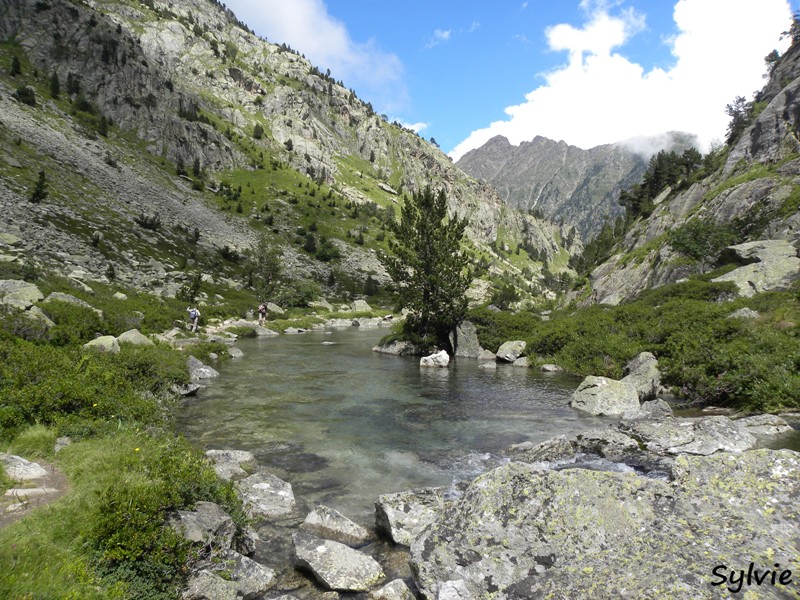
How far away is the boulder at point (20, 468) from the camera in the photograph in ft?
23.0

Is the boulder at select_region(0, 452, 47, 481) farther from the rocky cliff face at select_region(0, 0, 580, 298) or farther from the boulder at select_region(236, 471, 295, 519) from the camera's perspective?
the rocky cliff face at select_region(0, 0, 580, 298)

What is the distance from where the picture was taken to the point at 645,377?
65.2 ft

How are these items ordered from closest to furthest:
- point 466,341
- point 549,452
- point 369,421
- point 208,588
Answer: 1. point 208,588
2. point 549,452
3. point 369,421
4. point 466,341

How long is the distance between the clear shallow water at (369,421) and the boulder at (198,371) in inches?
22.3

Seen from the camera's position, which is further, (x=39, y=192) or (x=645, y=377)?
(x=39, y=192)

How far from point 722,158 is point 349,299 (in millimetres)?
69082

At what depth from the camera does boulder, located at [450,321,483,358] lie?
34.6 m

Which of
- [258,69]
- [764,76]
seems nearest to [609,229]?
[764,76]

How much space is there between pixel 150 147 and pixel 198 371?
351 ft

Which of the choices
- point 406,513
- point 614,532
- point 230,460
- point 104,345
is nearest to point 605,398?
point 406,513

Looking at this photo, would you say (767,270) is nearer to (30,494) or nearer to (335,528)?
(335,528)

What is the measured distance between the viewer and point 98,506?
5977 millimetres

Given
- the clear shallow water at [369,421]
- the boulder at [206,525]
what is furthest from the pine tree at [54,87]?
the boulder at [206,525]

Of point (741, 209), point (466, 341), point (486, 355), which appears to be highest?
point (741, 209)
